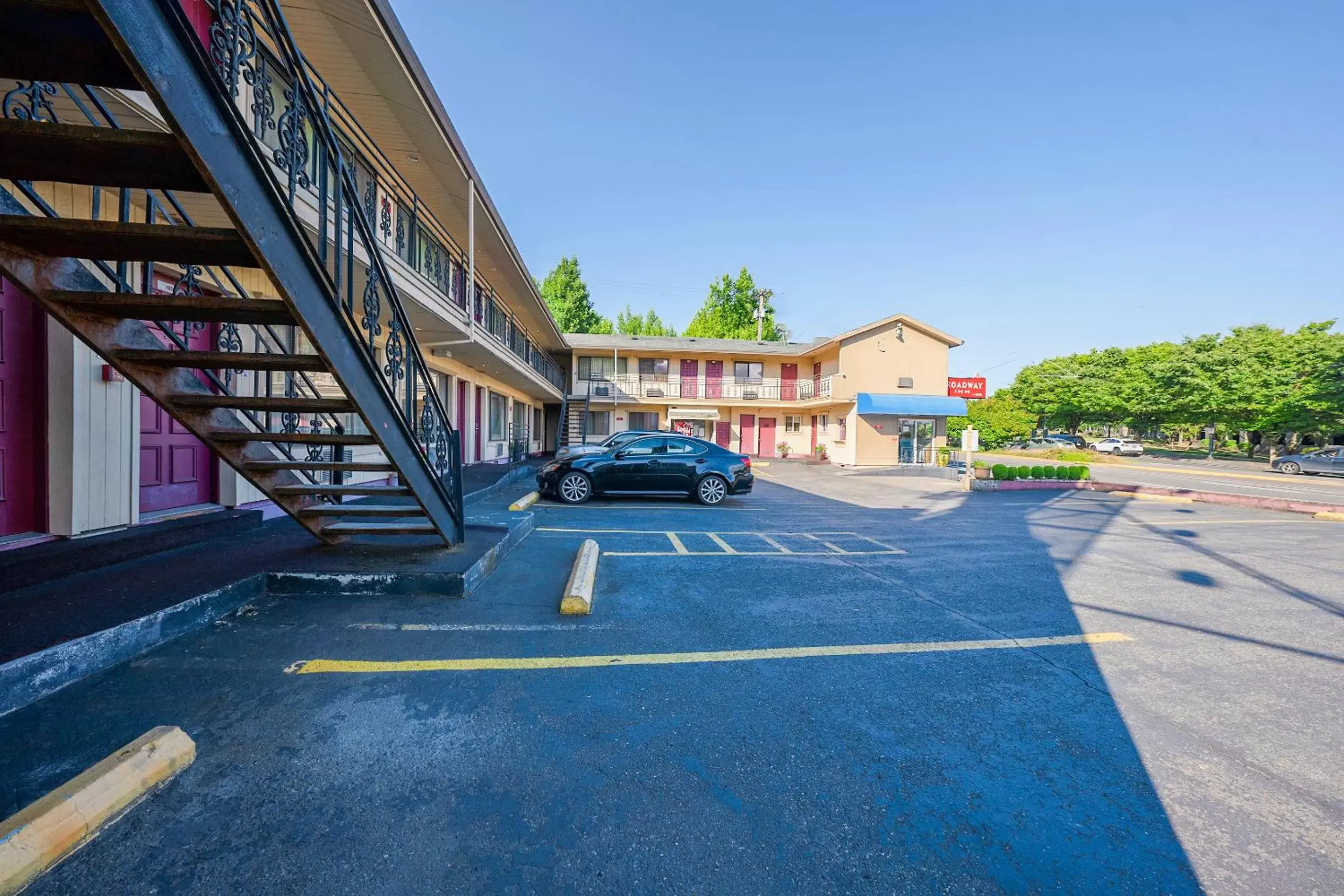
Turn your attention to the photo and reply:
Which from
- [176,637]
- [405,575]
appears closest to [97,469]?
[176,637]

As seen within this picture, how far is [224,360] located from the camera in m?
3.26

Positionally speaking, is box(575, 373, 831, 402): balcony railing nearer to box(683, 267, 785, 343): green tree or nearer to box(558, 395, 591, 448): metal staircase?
box(558, 395, 591, 448): metal staircase

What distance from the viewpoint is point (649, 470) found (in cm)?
1112

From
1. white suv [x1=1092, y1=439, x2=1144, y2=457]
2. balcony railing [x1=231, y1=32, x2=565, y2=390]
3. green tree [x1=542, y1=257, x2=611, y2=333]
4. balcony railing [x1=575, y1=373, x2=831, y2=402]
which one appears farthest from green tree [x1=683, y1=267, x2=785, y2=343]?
balcony railing [x1=231, y1=32, x2=565, y2=390]

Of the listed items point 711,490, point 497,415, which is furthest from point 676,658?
point 497,415

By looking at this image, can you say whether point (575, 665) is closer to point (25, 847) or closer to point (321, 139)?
point (25, 847)

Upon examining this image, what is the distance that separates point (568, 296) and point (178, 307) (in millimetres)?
47788

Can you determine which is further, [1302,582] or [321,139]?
[1302,582]

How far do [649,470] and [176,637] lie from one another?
819 centimetres

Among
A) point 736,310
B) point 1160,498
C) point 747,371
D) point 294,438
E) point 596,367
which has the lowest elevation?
point 1160,498

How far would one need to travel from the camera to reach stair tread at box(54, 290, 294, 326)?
2.79 meters

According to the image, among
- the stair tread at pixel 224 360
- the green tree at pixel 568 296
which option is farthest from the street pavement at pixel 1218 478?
the green tree at pixel 568 296

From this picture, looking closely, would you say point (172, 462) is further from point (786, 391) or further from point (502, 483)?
point (786, 391)

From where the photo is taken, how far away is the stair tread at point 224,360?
3.22m
